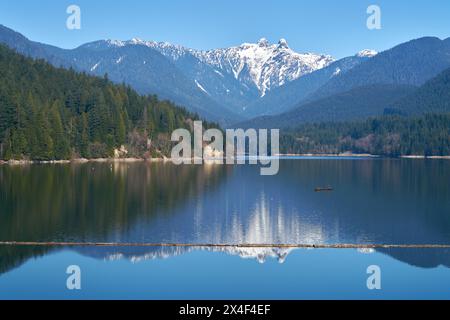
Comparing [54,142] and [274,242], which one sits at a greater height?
[54,142]

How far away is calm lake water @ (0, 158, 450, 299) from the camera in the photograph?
43562mm

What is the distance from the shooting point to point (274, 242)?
59031 mm

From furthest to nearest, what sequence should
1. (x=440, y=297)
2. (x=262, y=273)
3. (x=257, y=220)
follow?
(x=257, y=220) < (x=262, y=273) < (x=440, y=297)

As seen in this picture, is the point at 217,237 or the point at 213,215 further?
the point at 213,215

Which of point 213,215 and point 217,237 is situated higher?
point 213,215

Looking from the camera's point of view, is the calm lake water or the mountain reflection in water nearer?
the calm lake water

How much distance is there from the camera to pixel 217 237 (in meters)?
61.6

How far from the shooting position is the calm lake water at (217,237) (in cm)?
4356

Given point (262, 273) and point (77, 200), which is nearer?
point (262, 273)

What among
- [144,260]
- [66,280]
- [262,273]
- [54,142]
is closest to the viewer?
[66,280]

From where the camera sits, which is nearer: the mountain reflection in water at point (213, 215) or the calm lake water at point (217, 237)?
the calm lake water at point (217, 237)
